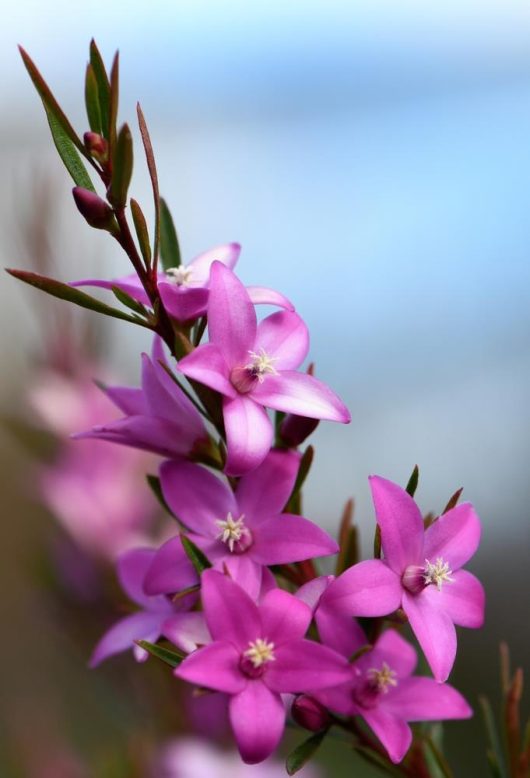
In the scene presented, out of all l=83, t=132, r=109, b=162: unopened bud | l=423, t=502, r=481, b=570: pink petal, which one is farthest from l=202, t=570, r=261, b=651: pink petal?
l=83, t=132, r=109, b=162: unopened bud

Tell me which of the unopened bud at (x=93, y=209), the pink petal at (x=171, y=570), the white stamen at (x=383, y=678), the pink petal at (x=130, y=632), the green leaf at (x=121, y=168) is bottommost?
the pink petal at (x=130, y=632)

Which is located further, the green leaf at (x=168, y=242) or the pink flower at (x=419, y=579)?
the green leaf at (x=168, y=242)

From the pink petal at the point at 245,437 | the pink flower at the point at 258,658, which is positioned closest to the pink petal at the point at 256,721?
the pink flower at the point at 258,658

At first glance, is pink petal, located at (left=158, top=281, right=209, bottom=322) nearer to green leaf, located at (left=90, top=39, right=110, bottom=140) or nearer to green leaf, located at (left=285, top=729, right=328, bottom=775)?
green leaf, located at (left=90, top=39, right=110, bottom=140)

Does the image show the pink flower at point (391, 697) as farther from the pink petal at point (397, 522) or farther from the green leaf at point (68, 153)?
the green leaf at point (68, 153)

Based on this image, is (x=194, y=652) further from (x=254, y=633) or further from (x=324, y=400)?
(x=324, y=400)

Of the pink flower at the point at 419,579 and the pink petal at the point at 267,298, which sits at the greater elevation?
the pink petal at the point at 267,298

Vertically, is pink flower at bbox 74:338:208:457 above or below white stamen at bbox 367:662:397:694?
above
